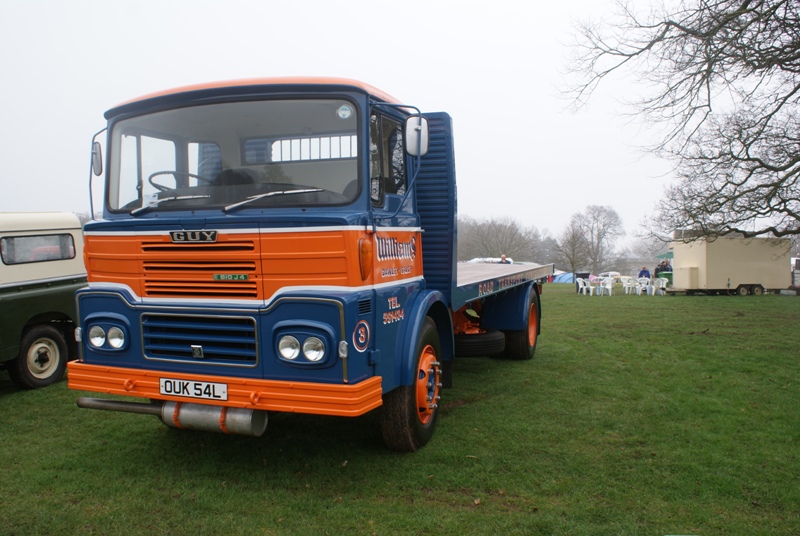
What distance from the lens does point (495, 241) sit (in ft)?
218

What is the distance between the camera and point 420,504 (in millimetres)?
4109

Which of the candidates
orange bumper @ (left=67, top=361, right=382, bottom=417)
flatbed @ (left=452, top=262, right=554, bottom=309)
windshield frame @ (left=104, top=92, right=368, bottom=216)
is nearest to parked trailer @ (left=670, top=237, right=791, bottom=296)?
flatbed @ (left=452, top=262, right=554, bottom=309)

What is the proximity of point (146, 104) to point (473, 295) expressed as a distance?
3483 mm

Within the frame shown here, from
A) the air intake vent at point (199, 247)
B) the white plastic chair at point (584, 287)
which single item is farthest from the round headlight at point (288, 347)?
the white plastic chair at point (584, 287)

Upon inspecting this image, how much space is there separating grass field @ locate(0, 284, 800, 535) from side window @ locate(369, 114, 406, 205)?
209cm

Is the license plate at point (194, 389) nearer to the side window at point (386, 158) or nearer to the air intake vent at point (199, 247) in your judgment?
the air intake vent at point (199, 247)

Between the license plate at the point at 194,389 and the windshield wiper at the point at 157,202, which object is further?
the windshield wiper at the point at 157,202

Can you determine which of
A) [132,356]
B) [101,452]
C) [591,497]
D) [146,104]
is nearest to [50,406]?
[101,452]

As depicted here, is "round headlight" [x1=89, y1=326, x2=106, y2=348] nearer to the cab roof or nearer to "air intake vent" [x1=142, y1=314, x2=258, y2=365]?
"air intake vent" [x1=142, y1=314, x2=258, y2=365]

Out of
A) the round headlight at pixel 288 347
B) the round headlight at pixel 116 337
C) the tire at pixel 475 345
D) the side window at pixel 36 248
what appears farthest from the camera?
the side window at pixel 36 248

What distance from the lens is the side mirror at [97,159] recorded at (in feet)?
16.0

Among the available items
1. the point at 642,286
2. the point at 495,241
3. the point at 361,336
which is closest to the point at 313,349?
the point at 361,336

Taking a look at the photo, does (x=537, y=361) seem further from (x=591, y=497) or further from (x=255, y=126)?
(x=255, y=126)

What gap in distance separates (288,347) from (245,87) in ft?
6.10
